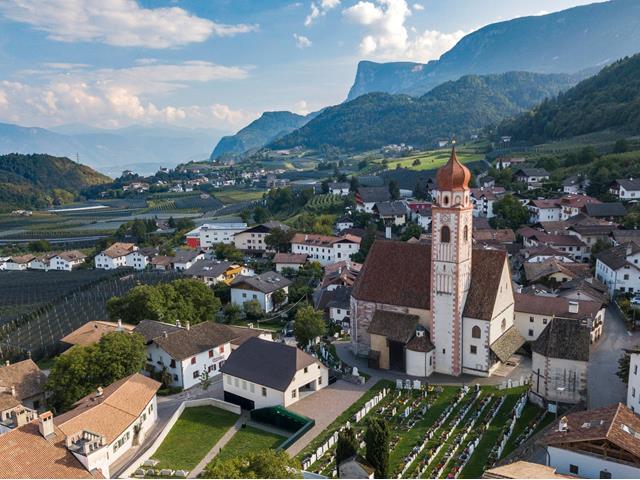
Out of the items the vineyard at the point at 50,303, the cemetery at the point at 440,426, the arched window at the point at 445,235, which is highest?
the arched window at the point at 445,235

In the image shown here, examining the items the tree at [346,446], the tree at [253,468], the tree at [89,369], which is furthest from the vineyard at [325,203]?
the tree at [253,468]

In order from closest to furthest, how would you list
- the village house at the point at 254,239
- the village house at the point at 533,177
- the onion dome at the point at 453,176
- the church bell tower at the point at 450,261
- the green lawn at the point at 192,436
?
the green lawn at the point at 192,436 < the onion dome at the point at 453,176 < the church bell tower at the point at 450,261 < the village house at the point at 254,239 < the village house at the point at 533,177

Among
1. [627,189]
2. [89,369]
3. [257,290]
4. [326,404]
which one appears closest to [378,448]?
[326,404]

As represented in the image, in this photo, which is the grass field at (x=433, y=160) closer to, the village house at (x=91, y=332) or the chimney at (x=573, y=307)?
the chimney at (x=573, y=307)

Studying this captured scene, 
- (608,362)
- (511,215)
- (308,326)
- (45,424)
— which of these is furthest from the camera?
(511,215)

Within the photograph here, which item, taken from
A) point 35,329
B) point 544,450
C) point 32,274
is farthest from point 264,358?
point 32,274

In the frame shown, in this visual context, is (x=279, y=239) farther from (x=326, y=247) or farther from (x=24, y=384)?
(x=24, y=384)
